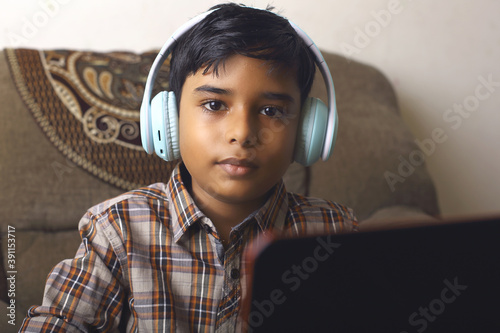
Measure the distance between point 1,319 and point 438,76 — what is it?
1.59m

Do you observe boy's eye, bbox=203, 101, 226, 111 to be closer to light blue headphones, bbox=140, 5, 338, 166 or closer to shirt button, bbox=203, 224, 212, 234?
light blue headphones, bbox=140, 5, 338, 166

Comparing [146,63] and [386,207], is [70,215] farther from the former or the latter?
[386,207]

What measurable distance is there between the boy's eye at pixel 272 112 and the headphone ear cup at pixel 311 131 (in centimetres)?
6

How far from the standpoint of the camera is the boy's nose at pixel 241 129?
645 mm

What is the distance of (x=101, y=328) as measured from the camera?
0.72 m

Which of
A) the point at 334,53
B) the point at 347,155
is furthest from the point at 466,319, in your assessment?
the point at 334,53

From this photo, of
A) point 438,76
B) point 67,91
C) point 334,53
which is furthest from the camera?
point 438,76

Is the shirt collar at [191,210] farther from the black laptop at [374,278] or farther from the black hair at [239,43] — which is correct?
the black laptop at [374,278]

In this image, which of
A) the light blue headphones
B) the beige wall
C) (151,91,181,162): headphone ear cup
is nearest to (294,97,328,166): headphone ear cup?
the light blue headphones

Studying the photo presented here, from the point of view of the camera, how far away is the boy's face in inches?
26.2

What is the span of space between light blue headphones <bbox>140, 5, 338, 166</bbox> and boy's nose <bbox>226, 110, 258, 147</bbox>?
11 cm

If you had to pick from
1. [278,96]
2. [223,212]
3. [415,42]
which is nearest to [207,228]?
[223,212]

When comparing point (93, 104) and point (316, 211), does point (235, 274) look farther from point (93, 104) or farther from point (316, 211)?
point (93, 104)

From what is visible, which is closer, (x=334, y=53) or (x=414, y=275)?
(x=414, y=275)
